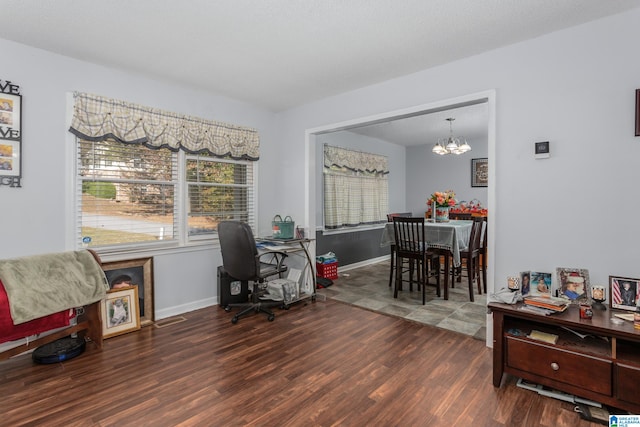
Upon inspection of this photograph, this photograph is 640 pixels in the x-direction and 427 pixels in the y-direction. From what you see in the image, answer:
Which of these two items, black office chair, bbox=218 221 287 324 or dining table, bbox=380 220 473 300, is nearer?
black office chair, bbox=218 221 287 324

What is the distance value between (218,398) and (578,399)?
2.21m

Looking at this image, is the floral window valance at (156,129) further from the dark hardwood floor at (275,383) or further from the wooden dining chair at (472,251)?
the wooden dining chair at (472,251)

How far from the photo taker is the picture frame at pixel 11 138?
257cm

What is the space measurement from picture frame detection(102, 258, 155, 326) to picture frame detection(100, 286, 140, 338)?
0.12 meters

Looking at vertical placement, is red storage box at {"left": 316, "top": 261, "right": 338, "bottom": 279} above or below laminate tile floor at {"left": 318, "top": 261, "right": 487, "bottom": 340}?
above

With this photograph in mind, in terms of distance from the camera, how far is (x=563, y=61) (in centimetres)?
246

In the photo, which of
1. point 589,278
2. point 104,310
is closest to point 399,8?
point 589,278

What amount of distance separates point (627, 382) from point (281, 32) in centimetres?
309

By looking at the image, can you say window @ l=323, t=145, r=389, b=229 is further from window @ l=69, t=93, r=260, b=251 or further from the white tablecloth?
window @ l=69, t=93, r=260, b=251

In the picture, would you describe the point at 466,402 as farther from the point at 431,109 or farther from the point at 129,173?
the point at 129,173

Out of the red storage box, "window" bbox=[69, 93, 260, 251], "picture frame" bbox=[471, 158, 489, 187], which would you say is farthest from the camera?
"picture frame" bbox=[471, 158, 489, 187]

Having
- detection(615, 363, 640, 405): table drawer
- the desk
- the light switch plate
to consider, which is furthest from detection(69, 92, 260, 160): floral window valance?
detection(615, 363, 640, 405): table drawer

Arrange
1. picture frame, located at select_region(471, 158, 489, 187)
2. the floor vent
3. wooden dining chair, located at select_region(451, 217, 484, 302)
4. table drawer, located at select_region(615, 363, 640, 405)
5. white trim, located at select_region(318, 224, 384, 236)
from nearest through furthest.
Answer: table drawer, located at select_region(615, 363, 640, 405)
the floor vent
wooden dining chair, located at select_region(451, 217, 484, 302)
white trim, located at select_region(318, 224, 384, 236)
picture frame, located at select_region(471, 158, 489, 187)

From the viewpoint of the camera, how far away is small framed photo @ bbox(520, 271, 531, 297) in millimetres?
2502
